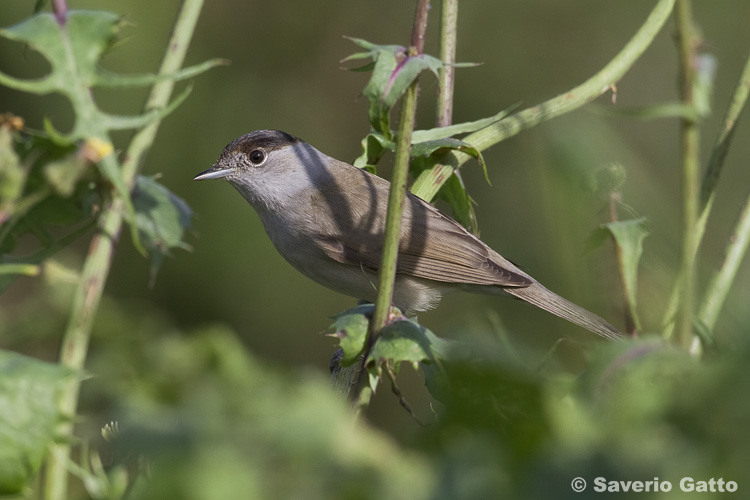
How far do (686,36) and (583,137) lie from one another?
15 centimetres

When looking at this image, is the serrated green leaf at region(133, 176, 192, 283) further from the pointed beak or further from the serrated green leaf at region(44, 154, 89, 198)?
the pointed beak

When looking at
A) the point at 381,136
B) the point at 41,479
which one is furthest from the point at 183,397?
the point at 381,136

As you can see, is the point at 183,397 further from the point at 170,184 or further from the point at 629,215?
the point at 170,184

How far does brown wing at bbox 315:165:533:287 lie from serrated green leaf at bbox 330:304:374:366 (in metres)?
2.37

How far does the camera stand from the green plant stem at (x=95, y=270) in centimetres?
89

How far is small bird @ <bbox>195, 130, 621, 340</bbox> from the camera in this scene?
386 centimetres

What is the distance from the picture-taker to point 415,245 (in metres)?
3.98

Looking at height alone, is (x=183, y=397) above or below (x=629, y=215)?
above

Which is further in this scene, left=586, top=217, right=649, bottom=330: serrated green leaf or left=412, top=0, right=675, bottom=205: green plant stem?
left=412, top=0, right=675, bottom=205: green plant stem

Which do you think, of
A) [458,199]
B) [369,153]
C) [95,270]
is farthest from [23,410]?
[369,153]

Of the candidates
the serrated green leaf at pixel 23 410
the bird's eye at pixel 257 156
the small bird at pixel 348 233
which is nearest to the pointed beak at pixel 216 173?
the small bird at pixel 348 233

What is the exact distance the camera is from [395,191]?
1.23m

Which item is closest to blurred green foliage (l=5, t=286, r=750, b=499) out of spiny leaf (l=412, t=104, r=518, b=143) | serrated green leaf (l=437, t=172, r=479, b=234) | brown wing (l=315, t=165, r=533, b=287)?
spiny leaf (l=412, t=104, r=518, b=143)

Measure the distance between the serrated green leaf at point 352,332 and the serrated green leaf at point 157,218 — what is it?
332 mm
